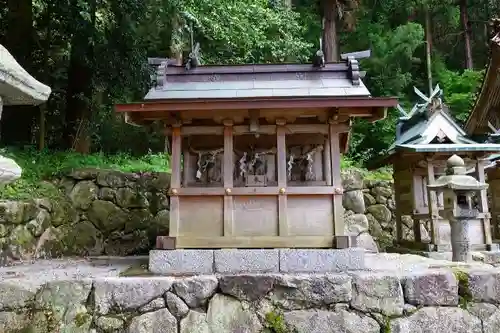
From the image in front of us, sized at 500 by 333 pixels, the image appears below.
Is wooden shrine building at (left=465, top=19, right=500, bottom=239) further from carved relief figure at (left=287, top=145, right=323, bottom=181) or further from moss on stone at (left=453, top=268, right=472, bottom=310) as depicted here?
moss on stone at (left=453, top=268, right=472, bottom=310)

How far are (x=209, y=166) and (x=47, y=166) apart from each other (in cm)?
483

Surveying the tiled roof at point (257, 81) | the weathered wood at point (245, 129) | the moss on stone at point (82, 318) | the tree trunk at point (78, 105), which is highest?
the tree trunk at point (78, 105)

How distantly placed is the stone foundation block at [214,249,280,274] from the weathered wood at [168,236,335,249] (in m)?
0.11

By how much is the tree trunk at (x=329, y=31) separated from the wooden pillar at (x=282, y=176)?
8.95m

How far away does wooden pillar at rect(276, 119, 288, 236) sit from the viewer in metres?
5.66

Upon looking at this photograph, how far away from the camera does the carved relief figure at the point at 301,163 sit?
617 centimetres

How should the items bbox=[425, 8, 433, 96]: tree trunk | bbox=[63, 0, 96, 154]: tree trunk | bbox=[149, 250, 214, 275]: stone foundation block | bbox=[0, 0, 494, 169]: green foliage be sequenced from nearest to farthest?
bbox=[149, 250, 214, 275]: stone foundation block, bbox=[0, 0, 494, 169]: green foliage, bbox=[63, 0, 96, 154]: tree trunk, bbox=[425, 8, 433, 96]: tree trunk

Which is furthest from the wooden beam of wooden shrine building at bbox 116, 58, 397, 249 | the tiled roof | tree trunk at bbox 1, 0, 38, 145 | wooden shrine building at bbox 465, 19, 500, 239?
tree trunk at bbox 1, 0, 38, 145

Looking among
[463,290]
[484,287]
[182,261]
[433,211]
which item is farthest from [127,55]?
[484,287]

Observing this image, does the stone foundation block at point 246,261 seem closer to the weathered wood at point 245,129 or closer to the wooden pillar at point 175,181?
the wooden pillar at point 175,181

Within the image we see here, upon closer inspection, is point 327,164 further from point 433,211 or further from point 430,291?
point 433,211

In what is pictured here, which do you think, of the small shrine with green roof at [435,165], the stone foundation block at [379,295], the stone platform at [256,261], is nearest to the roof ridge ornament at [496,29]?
the small shrine with green roof at [435,165]

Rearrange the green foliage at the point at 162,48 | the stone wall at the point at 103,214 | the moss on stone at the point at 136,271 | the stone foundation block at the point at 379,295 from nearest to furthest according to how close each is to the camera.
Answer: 1. the stone foundation block at the point at 379,295
2. the moss on stone at the point at 136,271
3. the stone wall at the point at 103,214
4. the green foliage at the point at 162,48

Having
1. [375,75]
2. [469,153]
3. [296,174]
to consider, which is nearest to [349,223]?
[469,153]
